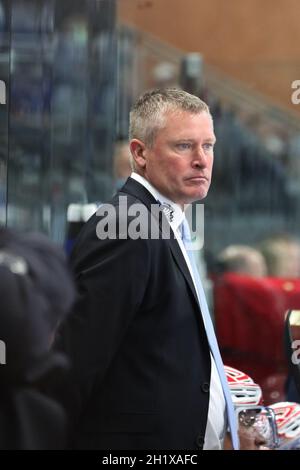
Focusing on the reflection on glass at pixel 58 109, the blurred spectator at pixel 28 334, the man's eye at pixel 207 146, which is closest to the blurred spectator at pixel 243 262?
the reflection on glass at pixel 58 109

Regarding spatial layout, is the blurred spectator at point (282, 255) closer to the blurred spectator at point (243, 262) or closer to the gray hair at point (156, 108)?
the blurred spectator at point (243, 262)

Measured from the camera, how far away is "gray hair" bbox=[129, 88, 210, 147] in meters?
2.83

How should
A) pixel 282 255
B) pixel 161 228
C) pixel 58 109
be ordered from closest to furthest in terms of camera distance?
pixel 161 228
pixel 58 109
pixel 282 255

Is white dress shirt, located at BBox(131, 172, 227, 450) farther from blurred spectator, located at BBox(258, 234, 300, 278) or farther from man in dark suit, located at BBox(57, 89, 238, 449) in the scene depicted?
blurred spectator, located at BBox(258, 234, 300, 278)

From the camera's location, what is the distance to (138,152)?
2.88 metres

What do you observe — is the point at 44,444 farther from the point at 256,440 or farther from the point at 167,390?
the point at 256,440

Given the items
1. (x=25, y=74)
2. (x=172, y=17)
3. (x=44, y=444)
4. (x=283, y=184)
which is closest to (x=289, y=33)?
(x=172, y=17)

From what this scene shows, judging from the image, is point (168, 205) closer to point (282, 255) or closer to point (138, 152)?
point (138, 152)

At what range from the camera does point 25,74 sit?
149 inches

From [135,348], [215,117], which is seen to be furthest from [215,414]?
[215,117]

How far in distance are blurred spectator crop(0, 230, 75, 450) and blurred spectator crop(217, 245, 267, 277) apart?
4407 mm

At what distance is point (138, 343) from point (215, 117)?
5.40m

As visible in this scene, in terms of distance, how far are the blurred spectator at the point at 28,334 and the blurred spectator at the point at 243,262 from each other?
441 cm

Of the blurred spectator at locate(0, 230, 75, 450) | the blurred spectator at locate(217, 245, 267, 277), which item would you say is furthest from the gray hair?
the blurred spectator at locate(217, 245, 267, 277)
